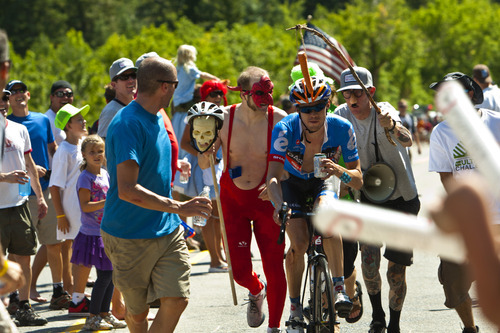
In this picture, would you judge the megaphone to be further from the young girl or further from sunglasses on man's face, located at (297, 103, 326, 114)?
the young girl

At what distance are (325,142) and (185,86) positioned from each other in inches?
225

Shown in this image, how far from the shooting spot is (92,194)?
7777 millimetres

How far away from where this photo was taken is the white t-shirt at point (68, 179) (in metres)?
8.34

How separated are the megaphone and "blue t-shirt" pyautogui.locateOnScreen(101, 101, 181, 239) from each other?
2186mm

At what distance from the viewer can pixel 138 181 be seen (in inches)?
212

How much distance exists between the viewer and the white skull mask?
6.25 meters

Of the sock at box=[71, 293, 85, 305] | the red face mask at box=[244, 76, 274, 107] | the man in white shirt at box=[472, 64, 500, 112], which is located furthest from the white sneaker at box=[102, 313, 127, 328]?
the man in white shirt at box=[472, 64, 500, 112]

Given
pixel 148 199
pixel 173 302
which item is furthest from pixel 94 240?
pixel 148 199

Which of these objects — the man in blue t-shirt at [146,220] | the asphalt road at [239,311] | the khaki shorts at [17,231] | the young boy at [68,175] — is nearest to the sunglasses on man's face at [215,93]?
the young boy at [68,175]

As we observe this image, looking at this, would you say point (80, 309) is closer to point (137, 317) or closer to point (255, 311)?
point (255, 311)

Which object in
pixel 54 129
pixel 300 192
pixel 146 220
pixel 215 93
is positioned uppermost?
pixel 215 93

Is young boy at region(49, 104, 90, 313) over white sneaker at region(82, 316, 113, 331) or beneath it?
over

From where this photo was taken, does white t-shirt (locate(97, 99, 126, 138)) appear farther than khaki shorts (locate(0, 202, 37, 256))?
No

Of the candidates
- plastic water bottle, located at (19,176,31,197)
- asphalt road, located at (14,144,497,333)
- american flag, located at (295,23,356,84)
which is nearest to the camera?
asphalt road, located at (14,144,497,333)
